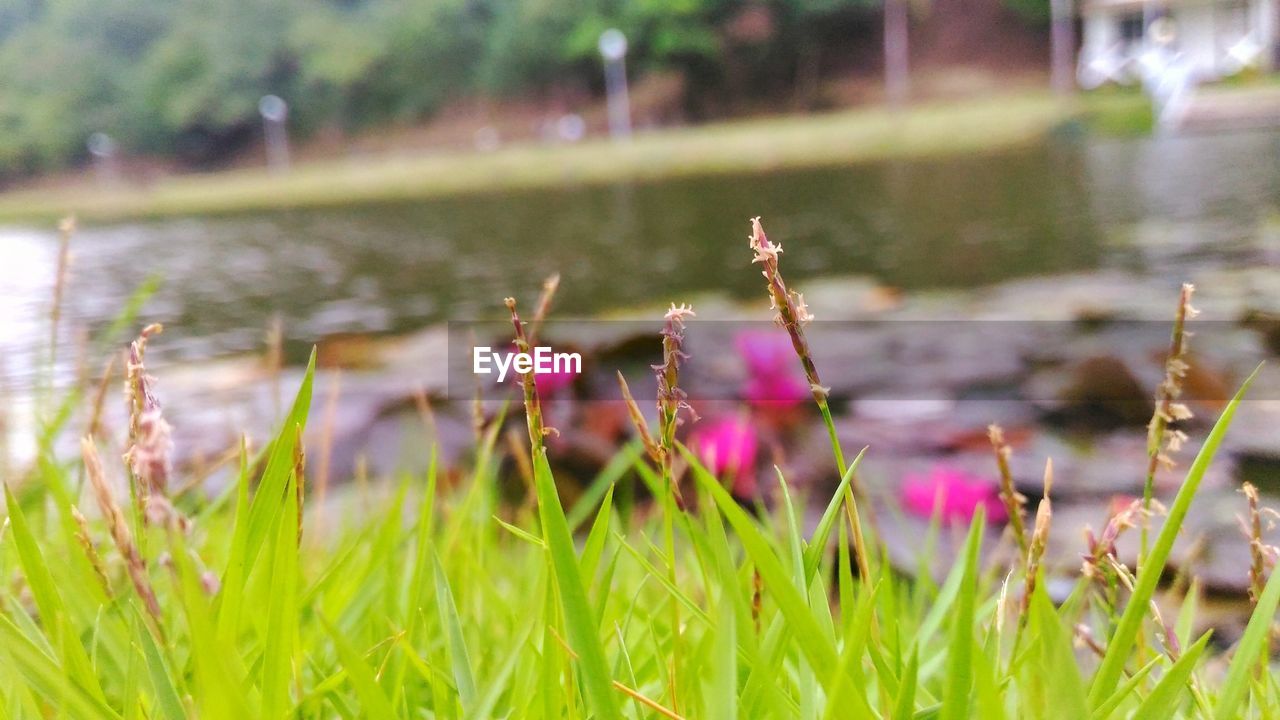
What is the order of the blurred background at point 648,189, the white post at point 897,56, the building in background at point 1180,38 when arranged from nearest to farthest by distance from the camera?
the blurred background at point 648,189 → the building in background at point 1180,38 → the white post at point 897,56

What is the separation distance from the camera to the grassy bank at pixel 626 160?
3.87 m

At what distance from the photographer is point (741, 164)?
514cm

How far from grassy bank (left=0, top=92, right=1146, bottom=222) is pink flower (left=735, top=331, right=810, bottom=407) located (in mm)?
2551

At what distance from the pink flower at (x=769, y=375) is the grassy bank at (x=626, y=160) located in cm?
255

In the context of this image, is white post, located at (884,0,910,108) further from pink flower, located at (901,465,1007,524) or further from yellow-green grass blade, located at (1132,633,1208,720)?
yellow-green grass blade, located at (1132,633,1208,720)

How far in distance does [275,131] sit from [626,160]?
1997mm

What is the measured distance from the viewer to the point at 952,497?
79 cm

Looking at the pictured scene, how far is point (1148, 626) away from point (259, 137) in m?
4.53

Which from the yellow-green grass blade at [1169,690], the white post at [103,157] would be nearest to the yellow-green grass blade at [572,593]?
the yellow-green grass blade at [1169,690]

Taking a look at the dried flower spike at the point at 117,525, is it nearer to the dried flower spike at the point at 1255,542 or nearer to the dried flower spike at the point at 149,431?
the dried flower spike at the point at 149,431

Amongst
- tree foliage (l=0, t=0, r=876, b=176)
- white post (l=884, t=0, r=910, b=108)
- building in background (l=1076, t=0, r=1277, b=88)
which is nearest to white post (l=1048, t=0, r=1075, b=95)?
building in background (l=1076, t=0, r=1277, b=88)

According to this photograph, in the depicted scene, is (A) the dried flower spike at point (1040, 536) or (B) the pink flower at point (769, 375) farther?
(B) the pink flower at point (769, 375)

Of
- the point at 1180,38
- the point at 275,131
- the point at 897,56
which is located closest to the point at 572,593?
the point at 1180,38

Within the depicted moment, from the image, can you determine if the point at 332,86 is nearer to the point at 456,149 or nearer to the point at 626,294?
the point at 456,149
